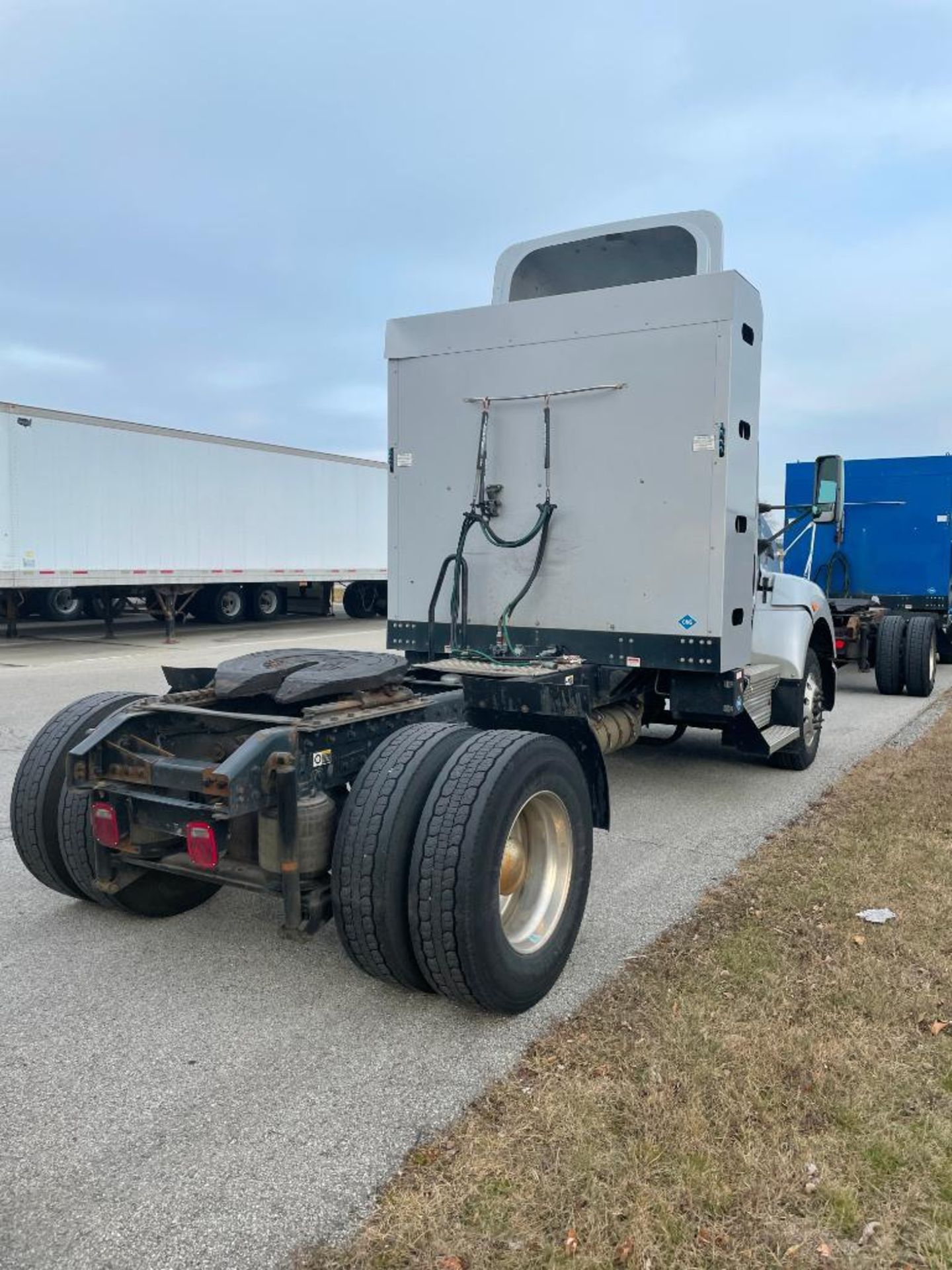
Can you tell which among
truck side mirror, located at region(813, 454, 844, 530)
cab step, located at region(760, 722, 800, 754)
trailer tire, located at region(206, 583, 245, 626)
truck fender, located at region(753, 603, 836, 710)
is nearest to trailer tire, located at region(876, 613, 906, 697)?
truck fender, located at region(753, 603, 836, 710)

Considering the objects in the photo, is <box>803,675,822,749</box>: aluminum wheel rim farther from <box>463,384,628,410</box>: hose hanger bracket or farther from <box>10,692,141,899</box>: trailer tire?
<box>10,692,141,899</box>: trailer tire

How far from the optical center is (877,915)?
4.42 meters

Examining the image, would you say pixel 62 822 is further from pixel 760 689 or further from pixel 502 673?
pixel 760 689

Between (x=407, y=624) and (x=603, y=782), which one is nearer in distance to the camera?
(x=603, y=782)

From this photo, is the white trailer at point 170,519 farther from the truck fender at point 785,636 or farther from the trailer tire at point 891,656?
the truck fender at point 785,636

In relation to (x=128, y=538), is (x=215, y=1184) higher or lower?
lower

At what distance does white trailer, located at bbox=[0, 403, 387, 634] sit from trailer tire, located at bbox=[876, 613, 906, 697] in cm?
1280

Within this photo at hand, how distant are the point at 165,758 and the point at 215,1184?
1.63m

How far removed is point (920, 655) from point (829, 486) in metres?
6.43

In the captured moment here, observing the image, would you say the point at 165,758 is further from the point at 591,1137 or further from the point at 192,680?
the point at 591,1137

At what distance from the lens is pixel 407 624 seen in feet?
21.4

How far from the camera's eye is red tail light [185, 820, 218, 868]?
3.36m

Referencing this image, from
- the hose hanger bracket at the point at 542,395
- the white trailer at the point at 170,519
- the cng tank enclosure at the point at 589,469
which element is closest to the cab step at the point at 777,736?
the cng tank enclosure at the point at 589,469

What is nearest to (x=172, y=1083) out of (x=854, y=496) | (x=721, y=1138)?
(x=721, y=1138)
